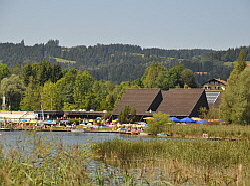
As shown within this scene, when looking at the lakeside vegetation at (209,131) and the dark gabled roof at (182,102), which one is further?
the dark gabled roof at (182,102)

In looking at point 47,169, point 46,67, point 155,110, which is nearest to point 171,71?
point 46,67

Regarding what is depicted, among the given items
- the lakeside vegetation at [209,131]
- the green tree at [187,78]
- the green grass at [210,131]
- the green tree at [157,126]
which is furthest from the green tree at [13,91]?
the green grass at [210,131]

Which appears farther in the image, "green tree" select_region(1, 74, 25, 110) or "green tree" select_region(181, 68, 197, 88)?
"green tree" select_region(181, 68, 197, 88)

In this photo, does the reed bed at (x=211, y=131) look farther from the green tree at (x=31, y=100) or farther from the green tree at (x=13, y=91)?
the green tree at (x=13, y=91)

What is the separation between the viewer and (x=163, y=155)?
22.1 metres

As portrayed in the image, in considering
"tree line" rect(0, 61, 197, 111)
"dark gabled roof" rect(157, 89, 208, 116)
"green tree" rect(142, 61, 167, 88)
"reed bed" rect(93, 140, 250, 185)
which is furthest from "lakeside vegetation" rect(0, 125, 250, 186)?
"green tree" rect(142, 61, 167, 88)

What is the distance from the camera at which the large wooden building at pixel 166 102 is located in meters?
73.5

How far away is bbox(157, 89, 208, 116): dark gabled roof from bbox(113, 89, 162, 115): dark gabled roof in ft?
4.32

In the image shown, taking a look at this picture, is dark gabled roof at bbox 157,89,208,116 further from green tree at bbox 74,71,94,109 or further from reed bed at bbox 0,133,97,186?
reed bed at bbox 0,133,97,186

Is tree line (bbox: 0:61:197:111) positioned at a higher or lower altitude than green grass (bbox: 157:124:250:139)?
higher

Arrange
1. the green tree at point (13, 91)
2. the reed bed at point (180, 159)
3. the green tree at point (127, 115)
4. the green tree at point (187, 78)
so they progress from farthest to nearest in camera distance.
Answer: the green tree at point (187, 78)
the green tree at point (13, 91)
the green tree at point (127, 115)
the reed bed at point (180, 159)

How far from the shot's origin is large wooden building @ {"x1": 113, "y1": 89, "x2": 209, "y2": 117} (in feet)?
241

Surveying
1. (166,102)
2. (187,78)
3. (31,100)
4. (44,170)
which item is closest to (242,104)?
(166,102)

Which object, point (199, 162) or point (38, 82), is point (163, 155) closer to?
point (199, 162)
